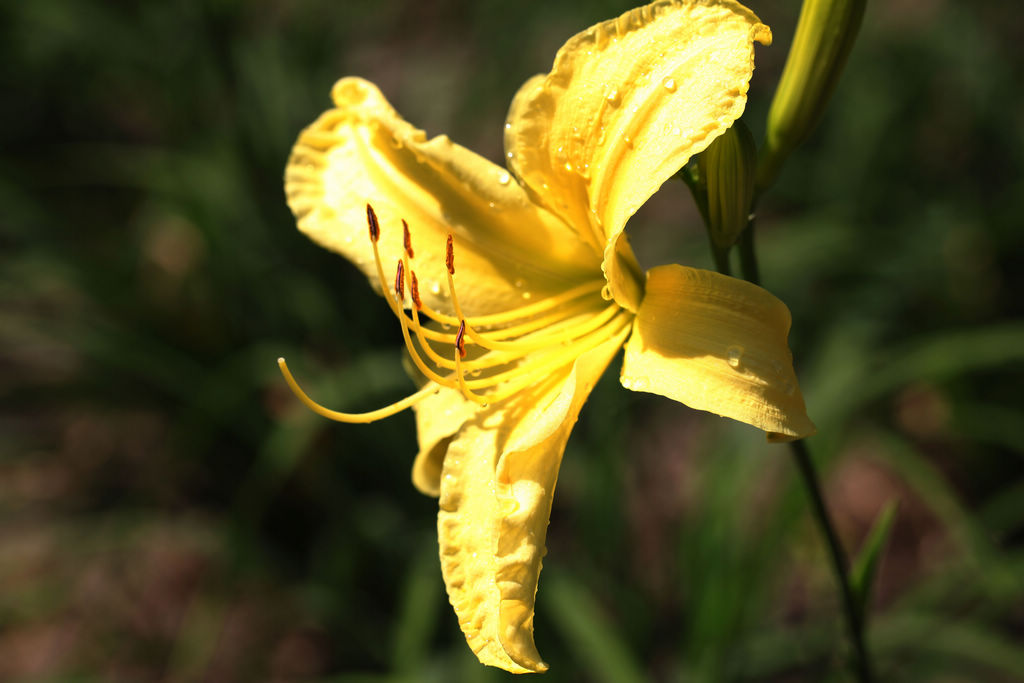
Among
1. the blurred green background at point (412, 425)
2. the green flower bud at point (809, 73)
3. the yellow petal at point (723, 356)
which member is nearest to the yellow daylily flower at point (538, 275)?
the yellow petal at point (723, 356)

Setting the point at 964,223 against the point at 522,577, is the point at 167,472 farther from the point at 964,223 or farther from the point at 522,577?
the point at 964,223

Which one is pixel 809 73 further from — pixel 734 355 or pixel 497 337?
pixel 497 337

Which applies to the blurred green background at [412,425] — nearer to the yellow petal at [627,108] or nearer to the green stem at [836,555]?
the green stem at [836,555]

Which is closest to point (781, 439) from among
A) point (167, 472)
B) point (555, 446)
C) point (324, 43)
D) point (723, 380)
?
point (723, 380)

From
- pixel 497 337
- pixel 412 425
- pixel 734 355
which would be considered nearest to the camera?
pixel 734 355

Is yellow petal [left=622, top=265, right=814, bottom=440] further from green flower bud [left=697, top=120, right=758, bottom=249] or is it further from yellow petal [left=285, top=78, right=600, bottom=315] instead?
yellow petal [left=285, top=78, right=600, bottom=315]

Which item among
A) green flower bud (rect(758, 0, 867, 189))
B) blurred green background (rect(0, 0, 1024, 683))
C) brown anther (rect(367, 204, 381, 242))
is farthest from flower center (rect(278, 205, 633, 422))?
blurred green background (rect(0, 0, 1024, 683))

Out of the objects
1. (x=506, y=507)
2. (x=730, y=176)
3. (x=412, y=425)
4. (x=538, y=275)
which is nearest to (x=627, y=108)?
(x=730, y=176)
